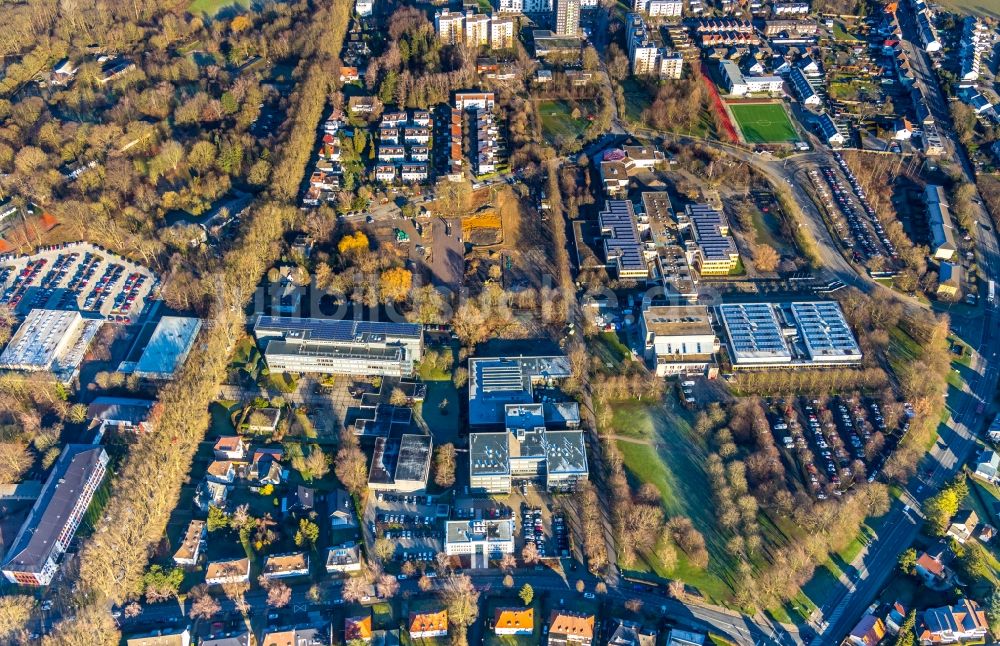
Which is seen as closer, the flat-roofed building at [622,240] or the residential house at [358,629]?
the residential house at [358,629]

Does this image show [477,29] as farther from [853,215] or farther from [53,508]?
[53,508]

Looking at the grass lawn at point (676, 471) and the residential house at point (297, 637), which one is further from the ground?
the grass lawn at point (676, 471)

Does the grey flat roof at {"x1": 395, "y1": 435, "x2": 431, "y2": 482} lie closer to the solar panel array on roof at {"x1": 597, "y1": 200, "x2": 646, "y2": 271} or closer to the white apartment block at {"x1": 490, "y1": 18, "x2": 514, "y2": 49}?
the solar panel array on roof at {"x1": 597, "y1": 200, "x2": 646, "y2": 271}

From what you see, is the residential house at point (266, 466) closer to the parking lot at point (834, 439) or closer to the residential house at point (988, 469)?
the parking lot at point (834, 439)

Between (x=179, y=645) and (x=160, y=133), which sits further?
(x=160, y=133)

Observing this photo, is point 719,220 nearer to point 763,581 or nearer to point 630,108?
point 630,108

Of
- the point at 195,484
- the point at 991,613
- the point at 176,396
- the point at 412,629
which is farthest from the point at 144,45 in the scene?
the point at 991,613

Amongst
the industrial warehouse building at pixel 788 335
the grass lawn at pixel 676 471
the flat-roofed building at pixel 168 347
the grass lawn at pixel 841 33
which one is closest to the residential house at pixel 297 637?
the grass lawn at pixel 676 471
